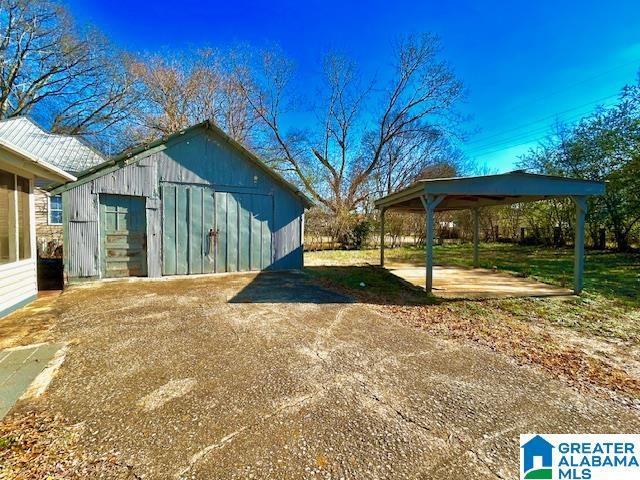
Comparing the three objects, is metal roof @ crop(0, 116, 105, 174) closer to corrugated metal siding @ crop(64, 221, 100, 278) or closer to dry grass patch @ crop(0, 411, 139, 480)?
corrugated metal siding @ crop(64, 221, 100, 278)

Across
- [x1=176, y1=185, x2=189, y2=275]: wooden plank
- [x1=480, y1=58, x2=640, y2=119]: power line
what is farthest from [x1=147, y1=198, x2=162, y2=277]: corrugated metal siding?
[x1=480, y1=58, x2=640, y2=119]: power line

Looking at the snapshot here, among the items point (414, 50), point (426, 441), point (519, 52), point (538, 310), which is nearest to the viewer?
point (426, 441)

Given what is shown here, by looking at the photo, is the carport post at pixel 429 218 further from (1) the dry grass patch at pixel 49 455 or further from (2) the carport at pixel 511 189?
(1) the dry grass patch at pixel 49 455

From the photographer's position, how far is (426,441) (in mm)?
1952

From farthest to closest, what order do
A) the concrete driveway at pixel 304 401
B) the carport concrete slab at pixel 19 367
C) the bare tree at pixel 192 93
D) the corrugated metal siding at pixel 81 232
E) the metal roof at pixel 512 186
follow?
the bare tree at pixel 192 93
the corrugated metal siding at pixel 81 232
the metal roof at pixel 512 186
the carport concrete slab at pixel 19 367
the concrete driveway at pixel 304 401

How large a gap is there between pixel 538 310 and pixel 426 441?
4.31 meters

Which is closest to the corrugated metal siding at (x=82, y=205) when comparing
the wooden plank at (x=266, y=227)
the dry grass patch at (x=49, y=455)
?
the wooden plank at (x=266, y=227)

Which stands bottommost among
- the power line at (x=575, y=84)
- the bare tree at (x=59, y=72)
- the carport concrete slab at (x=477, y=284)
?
the carport concrete slab at (x=477, y=284)

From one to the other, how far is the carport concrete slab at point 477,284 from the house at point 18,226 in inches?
282

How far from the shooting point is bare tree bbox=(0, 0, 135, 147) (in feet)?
54.1

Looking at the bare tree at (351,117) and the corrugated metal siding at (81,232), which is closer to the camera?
the corrugated metal siding at (81,232)

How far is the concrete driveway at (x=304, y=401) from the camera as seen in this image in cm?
179

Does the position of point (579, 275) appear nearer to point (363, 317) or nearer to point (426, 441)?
point (363, 317)

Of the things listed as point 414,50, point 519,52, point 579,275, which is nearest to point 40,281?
point 579,275
